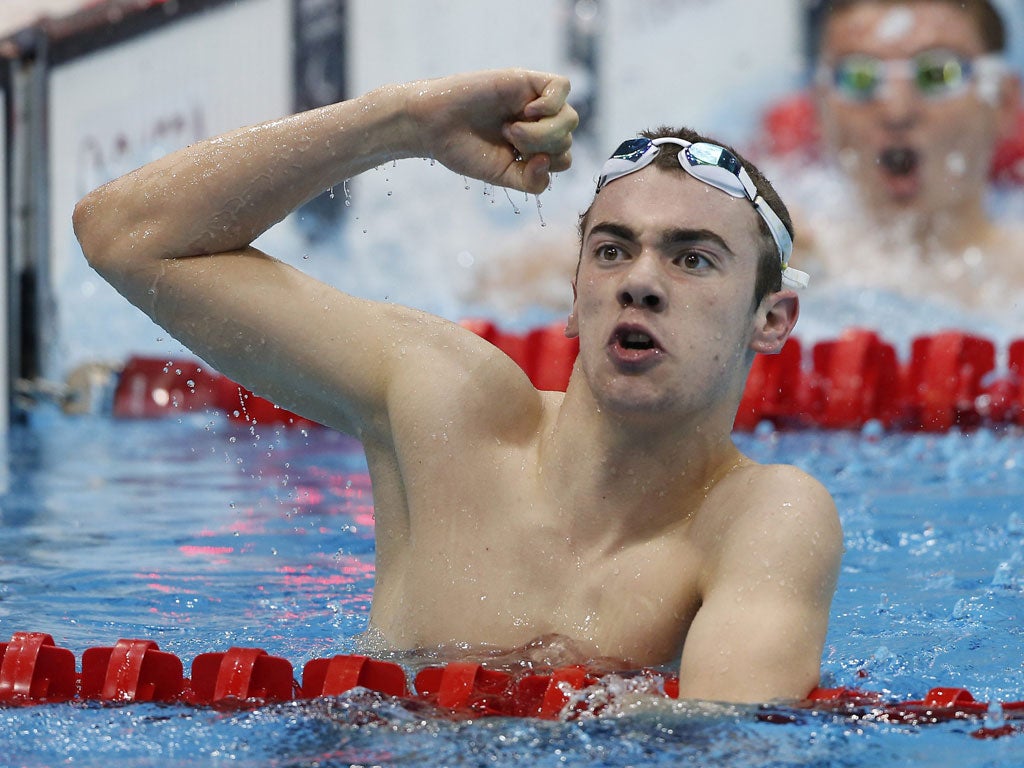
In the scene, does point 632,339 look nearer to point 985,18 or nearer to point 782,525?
point 782,525

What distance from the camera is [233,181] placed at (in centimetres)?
217

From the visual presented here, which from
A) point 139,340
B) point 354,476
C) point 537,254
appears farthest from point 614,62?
point 354,476

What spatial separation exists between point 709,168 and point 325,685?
0.91m

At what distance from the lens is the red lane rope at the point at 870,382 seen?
5.72m

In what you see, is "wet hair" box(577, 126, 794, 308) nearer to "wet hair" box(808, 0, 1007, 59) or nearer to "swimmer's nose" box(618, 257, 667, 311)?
"swimmer's nose" box(618, 257, 667, 311)

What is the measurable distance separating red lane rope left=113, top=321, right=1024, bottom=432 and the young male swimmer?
11.5 feet

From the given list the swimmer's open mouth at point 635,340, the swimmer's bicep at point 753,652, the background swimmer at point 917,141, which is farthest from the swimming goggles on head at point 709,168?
the background swimmer at point 917,141

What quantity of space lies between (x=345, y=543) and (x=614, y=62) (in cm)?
558

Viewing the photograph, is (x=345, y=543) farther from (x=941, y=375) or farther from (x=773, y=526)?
(x=941, y=375)

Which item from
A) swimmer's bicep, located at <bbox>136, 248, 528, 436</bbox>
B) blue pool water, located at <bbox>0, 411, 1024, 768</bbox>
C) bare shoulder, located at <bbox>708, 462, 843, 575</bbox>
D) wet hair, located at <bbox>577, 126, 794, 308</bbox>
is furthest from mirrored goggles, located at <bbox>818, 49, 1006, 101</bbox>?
bare shoulder, located at <bbox>708, 462, 843, 575</bbox>

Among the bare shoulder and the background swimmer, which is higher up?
the background swimmer

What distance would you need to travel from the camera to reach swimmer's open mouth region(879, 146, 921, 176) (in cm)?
855

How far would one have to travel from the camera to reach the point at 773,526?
1.92m

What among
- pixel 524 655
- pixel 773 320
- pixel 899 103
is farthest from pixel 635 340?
pixel 899 103
